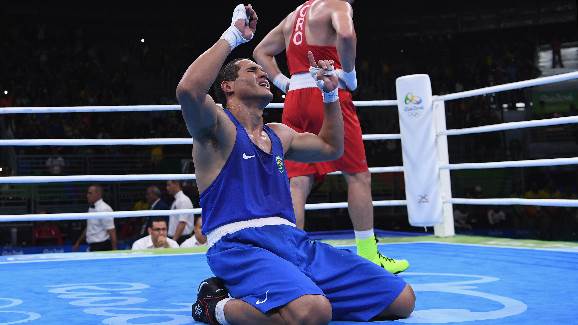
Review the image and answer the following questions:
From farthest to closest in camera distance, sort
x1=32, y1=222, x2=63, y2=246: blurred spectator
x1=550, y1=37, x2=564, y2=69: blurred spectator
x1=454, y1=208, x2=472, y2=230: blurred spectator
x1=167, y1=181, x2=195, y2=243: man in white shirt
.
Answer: x1=550, y1=37, x2=564, y2=69: blurred spectator, x1=454, y1=208, x2=472, y2=230: blurred spectator, x1=32, y1=222, x2=63, y2=246: blurred spectator, x1=167, y1=181, x2=195, y2=243: man in white shirt

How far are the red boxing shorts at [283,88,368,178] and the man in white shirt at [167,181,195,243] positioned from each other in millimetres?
3346

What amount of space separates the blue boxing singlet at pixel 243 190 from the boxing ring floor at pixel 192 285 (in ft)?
1.08

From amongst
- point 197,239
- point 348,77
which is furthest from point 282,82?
point 197,239

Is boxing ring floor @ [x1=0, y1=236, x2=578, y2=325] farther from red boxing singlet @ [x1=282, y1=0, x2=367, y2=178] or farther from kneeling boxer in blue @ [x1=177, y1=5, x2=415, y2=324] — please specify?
red boxing singlet @ [x1=282, y1=0, x2=367, y2=178]

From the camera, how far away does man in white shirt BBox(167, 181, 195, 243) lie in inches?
254

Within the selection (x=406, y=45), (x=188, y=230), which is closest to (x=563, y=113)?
(x=406, y=45)

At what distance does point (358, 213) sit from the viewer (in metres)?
3.12

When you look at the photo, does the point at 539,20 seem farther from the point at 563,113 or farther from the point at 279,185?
the point at 279,185

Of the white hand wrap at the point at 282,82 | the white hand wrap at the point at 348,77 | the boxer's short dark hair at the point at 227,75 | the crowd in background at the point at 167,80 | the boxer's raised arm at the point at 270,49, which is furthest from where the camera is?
the crowd in background at the point at 167,80

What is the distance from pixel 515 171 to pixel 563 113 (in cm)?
271

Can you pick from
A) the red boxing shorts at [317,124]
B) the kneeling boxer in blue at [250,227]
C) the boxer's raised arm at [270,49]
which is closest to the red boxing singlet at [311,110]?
the red boxing shorts at [317,124]

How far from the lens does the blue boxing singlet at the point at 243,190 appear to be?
6.88ft

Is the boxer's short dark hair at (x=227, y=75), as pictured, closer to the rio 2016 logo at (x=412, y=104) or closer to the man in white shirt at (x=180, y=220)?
the rio 2016 logo at (x=412, y=104)

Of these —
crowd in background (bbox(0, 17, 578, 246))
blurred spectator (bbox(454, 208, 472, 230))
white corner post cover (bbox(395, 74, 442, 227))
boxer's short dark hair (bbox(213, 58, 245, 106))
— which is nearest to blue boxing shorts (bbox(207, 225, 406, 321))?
boxer's short dark hair (bbox(213, 58, 245, 106))
